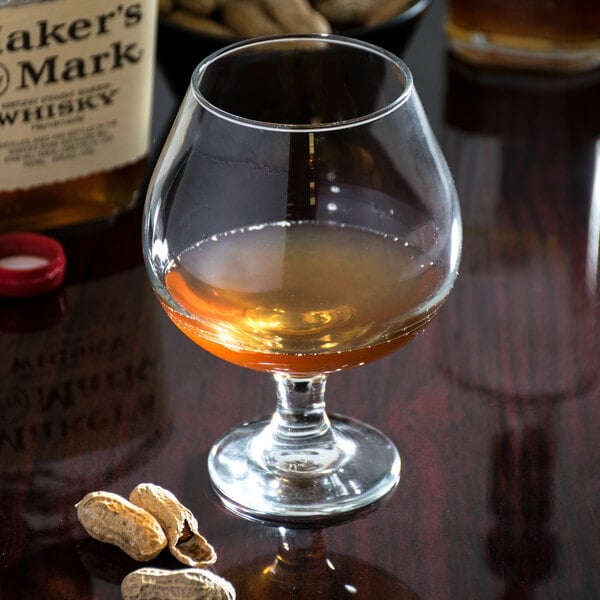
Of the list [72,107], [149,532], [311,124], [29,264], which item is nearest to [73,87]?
[72,107]

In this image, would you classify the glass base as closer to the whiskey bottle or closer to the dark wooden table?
the dark wooden table

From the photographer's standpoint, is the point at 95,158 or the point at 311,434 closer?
the point at 311,434

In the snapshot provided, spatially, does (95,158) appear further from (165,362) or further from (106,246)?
(165,362)

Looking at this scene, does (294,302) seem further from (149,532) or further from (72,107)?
(72,107)

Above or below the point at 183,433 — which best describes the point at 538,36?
above

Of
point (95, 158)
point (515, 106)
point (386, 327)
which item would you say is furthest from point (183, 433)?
point (515, 106)

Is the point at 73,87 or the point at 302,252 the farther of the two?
the point at 73,87

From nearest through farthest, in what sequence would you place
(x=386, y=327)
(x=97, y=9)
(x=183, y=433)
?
(x=386, y=327)
(x=183, y=433)
(x=97, y=9)
